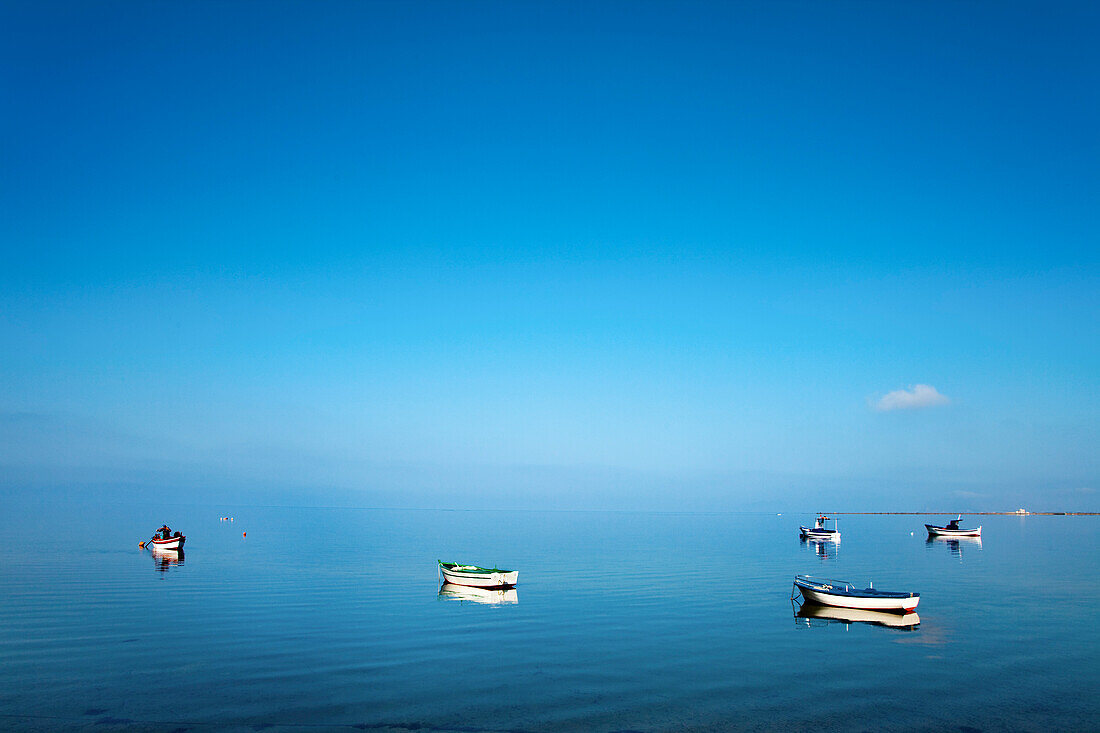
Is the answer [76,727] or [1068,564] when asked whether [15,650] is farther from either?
[1068,564]

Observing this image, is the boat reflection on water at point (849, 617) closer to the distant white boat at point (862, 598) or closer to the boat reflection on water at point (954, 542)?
the distant white boat at point (862, 598)

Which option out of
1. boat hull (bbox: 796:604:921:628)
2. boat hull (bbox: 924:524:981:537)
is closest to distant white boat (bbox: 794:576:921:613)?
boat hull (bbox: 796:604:921:628)

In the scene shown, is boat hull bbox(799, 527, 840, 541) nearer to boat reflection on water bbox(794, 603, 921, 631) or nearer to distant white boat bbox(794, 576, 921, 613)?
distant white boat bbox(794, 576, 921, 613)

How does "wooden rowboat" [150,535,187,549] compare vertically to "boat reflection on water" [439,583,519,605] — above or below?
above

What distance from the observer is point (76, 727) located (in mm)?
25234

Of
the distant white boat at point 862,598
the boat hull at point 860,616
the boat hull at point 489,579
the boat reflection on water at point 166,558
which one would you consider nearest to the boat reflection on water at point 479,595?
the boat hull at point 489,579

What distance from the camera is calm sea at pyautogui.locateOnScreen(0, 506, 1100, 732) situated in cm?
2759

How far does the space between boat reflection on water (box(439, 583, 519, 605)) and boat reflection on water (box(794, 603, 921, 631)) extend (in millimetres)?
23196

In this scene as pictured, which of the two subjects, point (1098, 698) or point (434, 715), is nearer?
point (434, 715)

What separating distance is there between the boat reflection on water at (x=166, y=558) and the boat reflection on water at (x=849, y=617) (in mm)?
69375

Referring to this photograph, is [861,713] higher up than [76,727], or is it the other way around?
[76,727]

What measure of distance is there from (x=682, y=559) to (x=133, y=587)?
6983cm

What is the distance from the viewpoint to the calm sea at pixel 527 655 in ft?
90.5

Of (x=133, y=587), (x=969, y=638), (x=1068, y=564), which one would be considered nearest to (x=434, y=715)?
(x=969, y=638)
